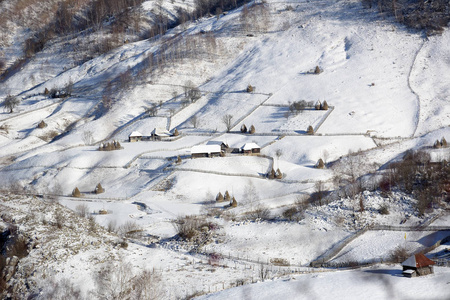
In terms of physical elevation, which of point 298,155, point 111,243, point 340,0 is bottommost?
point 298,155

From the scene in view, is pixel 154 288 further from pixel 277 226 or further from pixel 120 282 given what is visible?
pixel 277 226

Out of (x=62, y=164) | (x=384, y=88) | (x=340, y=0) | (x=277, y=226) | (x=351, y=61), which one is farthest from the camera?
(x=340, y=0)

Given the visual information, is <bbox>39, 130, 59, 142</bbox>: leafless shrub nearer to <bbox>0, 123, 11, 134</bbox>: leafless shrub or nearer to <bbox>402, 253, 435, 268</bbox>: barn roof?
<bbox>0, 123, 11, 134</bbox>: leafless shrub

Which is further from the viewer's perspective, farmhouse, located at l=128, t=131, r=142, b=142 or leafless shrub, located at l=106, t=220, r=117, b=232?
farmhouse, located at l=128, t=131, r=142, b=142

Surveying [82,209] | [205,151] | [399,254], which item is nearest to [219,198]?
[205,151]

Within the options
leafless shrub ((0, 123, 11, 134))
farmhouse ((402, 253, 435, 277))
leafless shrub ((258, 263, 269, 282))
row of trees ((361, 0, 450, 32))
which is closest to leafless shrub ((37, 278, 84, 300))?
leafless shrub ((258, 263, 269, 282))

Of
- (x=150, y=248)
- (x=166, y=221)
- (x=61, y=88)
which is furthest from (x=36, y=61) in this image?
(x=150, y=248)

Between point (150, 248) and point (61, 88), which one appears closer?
point (150, 248)
